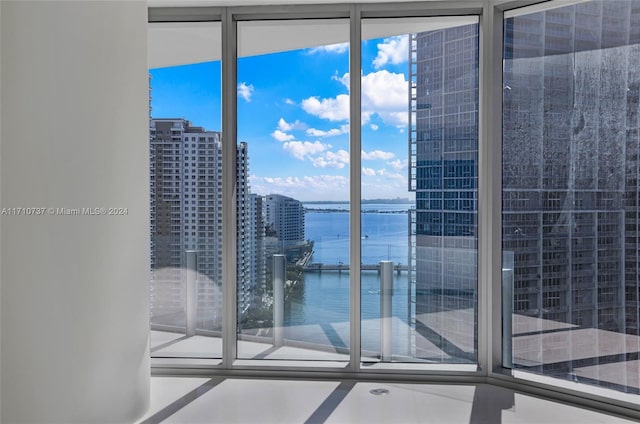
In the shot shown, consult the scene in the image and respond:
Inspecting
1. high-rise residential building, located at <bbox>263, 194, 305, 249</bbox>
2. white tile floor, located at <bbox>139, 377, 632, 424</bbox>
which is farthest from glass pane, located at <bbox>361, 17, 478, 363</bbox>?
high-rise residential building, located at <bbox>263, 194, 305, 249</bbox>

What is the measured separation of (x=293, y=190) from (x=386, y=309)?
113 cm

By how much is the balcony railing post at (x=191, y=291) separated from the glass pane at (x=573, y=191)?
231 cm

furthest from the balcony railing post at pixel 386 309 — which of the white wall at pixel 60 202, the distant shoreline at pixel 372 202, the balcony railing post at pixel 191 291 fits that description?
the white wall at pixel 60 202

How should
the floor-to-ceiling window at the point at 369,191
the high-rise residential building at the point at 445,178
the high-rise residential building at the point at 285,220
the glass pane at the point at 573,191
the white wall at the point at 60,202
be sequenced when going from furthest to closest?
1. the high-rise residential building at the point at 285,220
2. the high-rise residential building at the point at 445,178
3. the floor-to-ceiling window at the point at 369,191
4. the glass pane at the point at 573,191
5. the white wall at the point at 60,202

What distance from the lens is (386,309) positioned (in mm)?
3449

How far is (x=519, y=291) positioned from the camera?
3.26 m

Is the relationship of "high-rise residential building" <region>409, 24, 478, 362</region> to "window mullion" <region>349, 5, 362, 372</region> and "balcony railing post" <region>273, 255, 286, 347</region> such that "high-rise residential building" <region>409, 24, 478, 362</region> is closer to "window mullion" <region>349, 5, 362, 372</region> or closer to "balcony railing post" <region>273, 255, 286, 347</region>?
"window mullion" <region>349, 5, 362, 372</region>

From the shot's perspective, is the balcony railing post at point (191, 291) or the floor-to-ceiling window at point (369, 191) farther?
the balcony railing post at point (191, 291)

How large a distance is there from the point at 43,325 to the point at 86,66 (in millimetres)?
1376

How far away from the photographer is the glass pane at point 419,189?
339 cm

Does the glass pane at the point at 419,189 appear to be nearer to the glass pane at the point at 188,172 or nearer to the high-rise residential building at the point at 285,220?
the high-rise residential building at the point at 285,220

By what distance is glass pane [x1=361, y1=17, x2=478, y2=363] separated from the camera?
3.39 metres

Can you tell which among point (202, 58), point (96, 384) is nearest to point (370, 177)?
point (202, 58)

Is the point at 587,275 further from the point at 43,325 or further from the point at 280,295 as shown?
the point at 43,325
